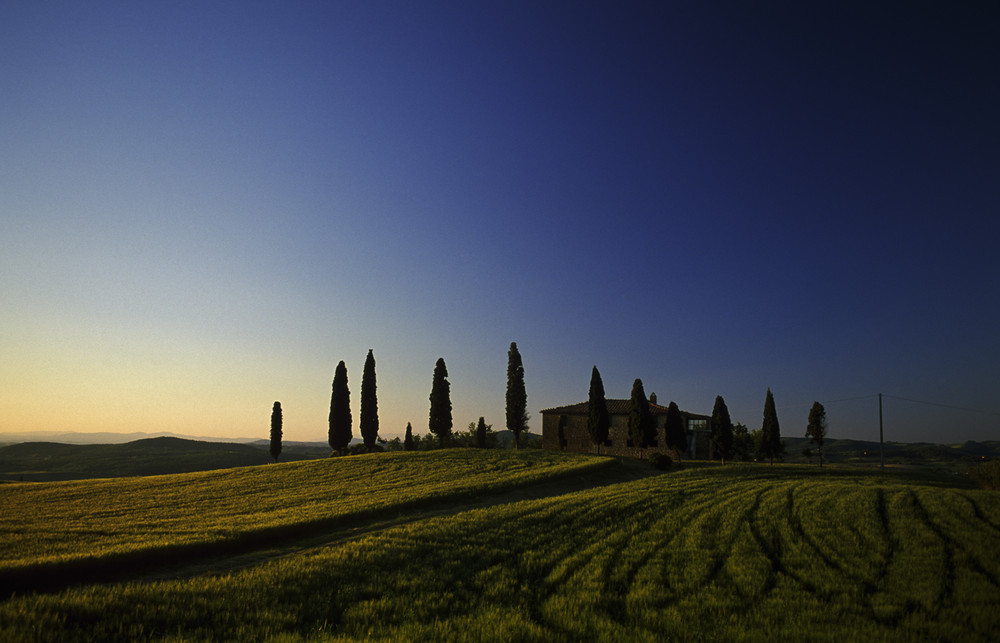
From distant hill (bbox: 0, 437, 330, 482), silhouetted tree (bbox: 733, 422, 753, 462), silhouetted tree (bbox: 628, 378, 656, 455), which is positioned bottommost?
distant hill (bbox: 0, 437, 330, 482)

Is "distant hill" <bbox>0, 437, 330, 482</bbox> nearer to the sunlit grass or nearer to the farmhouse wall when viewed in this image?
the sunlit grass

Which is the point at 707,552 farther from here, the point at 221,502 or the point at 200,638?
the point at 221,502

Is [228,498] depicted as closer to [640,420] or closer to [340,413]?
[340,413]

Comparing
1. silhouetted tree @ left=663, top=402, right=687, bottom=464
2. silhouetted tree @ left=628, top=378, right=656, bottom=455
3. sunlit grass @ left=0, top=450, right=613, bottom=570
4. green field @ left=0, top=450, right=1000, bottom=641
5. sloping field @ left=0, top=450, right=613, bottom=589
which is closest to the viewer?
green field @ left=0, top=450, right=1000, bottom=641

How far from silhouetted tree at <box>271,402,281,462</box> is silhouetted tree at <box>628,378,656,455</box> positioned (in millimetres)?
55595

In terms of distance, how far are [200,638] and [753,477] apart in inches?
1796

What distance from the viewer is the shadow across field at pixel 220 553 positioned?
15172 mm

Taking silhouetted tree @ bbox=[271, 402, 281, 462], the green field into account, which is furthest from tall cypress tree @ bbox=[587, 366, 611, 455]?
silhouetted tree @ bbox=[271, 402, 281, 462]

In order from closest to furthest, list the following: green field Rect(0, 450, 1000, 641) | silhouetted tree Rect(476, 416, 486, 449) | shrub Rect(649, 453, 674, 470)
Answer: green field Rect(0, 450, 1000, 641), shrub Rect(649, 453, 674, 470), silhouetted tree Rect(476, 416, 486, 449)

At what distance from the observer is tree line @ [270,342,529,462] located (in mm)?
69625

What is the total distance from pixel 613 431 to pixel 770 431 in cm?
2487

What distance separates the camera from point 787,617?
391 inches

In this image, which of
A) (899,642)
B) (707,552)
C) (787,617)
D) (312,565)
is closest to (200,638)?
(312,565)

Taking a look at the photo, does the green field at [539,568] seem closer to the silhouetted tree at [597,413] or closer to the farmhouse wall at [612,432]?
the silhouetted tree at [597,413]
